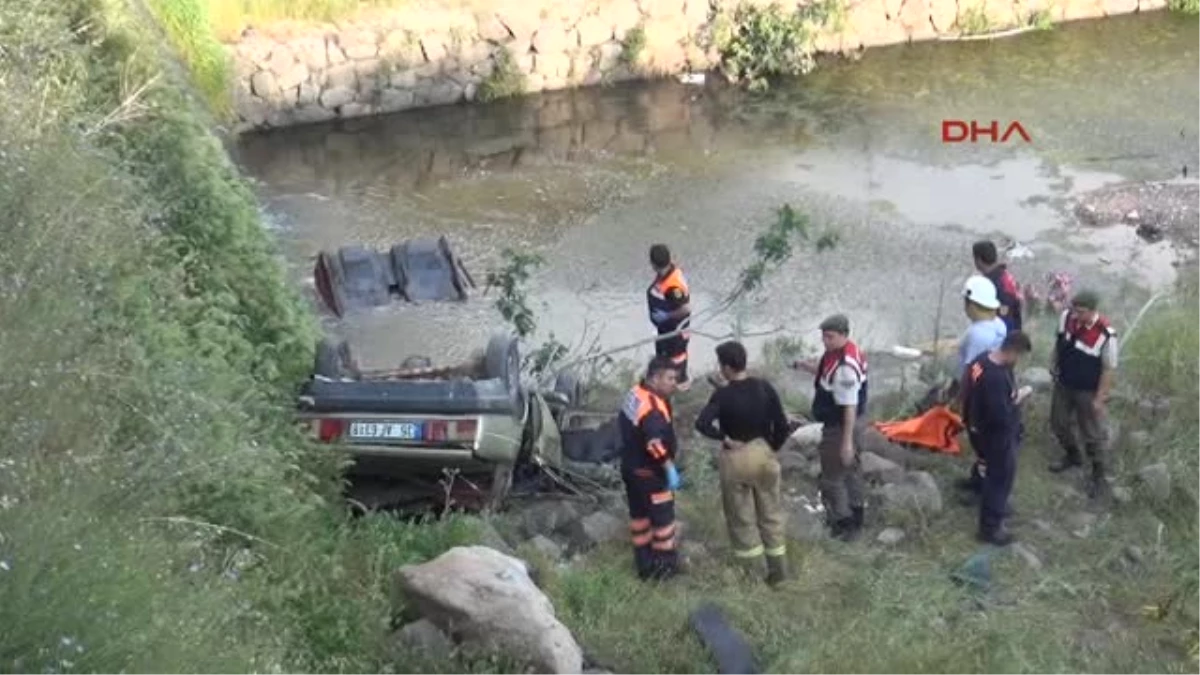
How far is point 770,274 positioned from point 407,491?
7.18m

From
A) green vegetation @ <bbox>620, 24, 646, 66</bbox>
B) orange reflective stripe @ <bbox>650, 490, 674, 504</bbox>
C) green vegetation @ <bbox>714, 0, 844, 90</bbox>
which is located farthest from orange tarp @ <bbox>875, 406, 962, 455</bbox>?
green vegetation @ <bbox>620, 24, 646, 66</bbox>

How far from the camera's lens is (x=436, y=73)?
2034 centimetres

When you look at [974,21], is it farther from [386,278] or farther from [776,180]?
[386,278]

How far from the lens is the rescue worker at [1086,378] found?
27.6 feet

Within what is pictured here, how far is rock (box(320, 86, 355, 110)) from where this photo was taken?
1978 cm

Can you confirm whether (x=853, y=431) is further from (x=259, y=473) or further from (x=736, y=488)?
(x=259, y=473)

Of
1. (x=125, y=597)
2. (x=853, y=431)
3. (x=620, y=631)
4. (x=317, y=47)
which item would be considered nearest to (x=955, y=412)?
(x=853, y=431)

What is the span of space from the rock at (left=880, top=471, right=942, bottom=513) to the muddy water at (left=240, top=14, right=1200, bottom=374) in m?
4.32

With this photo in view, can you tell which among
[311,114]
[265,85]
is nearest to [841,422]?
[265,85]

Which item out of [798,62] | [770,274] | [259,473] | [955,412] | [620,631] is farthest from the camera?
[798,62]

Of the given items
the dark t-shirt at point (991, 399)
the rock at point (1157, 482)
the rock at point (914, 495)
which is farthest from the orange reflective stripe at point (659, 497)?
the rock at point (1157, 482)

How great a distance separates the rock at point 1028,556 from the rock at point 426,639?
339 cm

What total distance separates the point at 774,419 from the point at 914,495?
1.45m

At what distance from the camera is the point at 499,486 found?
26.3ft
